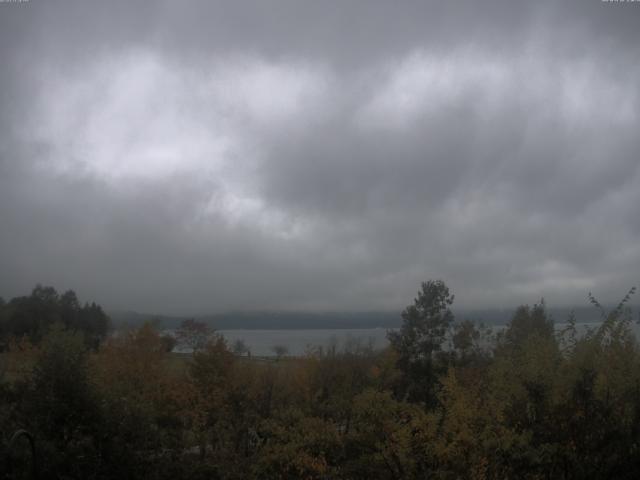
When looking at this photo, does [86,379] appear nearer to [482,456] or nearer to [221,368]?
[482,456]

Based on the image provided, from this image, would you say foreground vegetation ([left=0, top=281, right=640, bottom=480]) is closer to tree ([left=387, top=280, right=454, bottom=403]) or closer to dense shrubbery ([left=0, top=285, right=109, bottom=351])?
tree ([left=387, top=280, right=454, bottom=403])

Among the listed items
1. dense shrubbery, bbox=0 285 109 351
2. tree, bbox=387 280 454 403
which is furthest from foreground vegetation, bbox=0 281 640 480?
dense shrubbery, bbox=0 285 109 351

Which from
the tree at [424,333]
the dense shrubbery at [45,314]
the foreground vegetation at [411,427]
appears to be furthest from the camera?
the dense shrubbery at [45,314]

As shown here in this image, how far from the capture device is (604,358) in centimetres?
1327

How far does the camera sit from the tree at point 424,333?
1409 inches

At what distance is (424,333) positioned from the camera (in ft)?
119

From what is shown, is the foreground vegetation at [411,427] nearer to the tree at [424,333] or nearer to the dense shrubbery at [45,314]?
the tree at [424,333]

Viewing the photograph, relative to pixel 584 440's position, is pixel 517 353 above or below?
above

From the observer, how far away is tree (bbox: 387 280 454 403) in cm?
3578

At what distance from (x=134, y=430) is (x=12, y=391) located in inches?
173

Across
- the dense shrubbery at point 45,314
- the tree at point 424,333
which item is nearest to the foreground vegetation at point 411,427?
the tree at point 424,333

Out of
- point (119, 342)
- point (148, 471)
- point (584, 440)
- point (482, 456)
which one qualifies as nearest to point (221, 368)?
point (119, 342)

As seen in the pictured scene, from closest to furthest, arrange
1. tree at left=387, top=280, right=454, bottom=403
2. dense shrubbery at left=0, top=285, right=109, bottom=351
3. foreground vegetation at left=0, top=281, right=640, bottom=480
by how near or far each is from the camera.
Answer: foreground vegetation at left=0, top=281, right=640, bottom=480
tree at left=387, top=280, right=454, bottom=403
dense shrubbery at left=0, top=285, right=109, bottom=351

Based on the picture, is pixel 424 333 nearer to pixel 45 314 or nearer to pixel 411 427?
pixel 411 427
